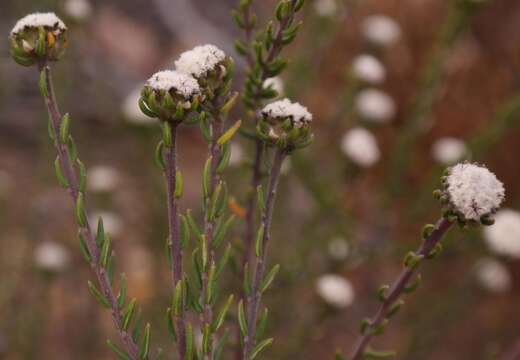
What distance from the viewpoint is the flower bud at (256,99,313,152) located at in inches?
27.1

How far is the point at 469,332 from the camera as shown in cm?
229

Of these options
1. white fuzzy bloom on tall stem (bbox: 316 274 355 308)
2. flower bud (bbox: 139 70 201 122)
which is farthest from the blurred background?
flower bud (bbox: 139 70 201 122)

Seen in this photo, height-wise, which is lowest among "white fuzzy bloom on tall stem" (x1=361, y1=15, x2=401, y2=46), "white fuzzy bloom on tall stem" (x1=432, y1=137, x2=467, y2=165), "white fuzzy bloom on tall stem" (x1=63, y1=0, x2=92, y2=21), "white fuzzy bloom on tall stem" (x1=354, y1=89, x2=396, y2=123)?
"white fuzzy bloom on tall stem" (x1=63, y1=0, x2=92, y2=21)

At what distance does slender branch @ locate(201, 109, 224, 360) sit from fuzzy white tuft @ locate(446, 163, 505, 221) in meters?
0.27

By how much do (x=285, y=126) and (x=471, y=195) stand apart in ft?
0.70

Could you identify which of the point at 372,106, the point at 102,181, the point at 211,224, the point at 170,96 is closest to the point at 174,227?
the point at 211,224

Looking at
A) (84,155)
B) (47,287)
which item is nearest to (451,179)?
(47,287)

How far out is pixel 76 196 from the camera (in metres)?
0.70

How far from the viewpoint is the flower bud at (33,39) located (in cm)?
68

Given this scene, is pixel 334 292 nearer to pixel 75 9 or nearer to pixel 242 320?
pixel 242 320

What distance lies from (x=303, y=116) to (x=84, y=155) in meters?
2.21

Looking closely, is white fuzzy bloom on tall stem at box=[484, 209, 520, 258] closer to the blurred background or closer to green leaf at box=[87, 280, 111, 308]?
the blurred background

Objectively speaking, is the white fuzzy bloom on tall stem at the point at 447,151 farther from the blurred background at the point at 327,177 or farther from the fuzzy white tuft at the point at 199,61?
the fuzzy white tuft at the point at 199,61

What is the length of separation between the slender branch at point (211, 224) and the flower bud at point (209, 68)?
4 centimetres
